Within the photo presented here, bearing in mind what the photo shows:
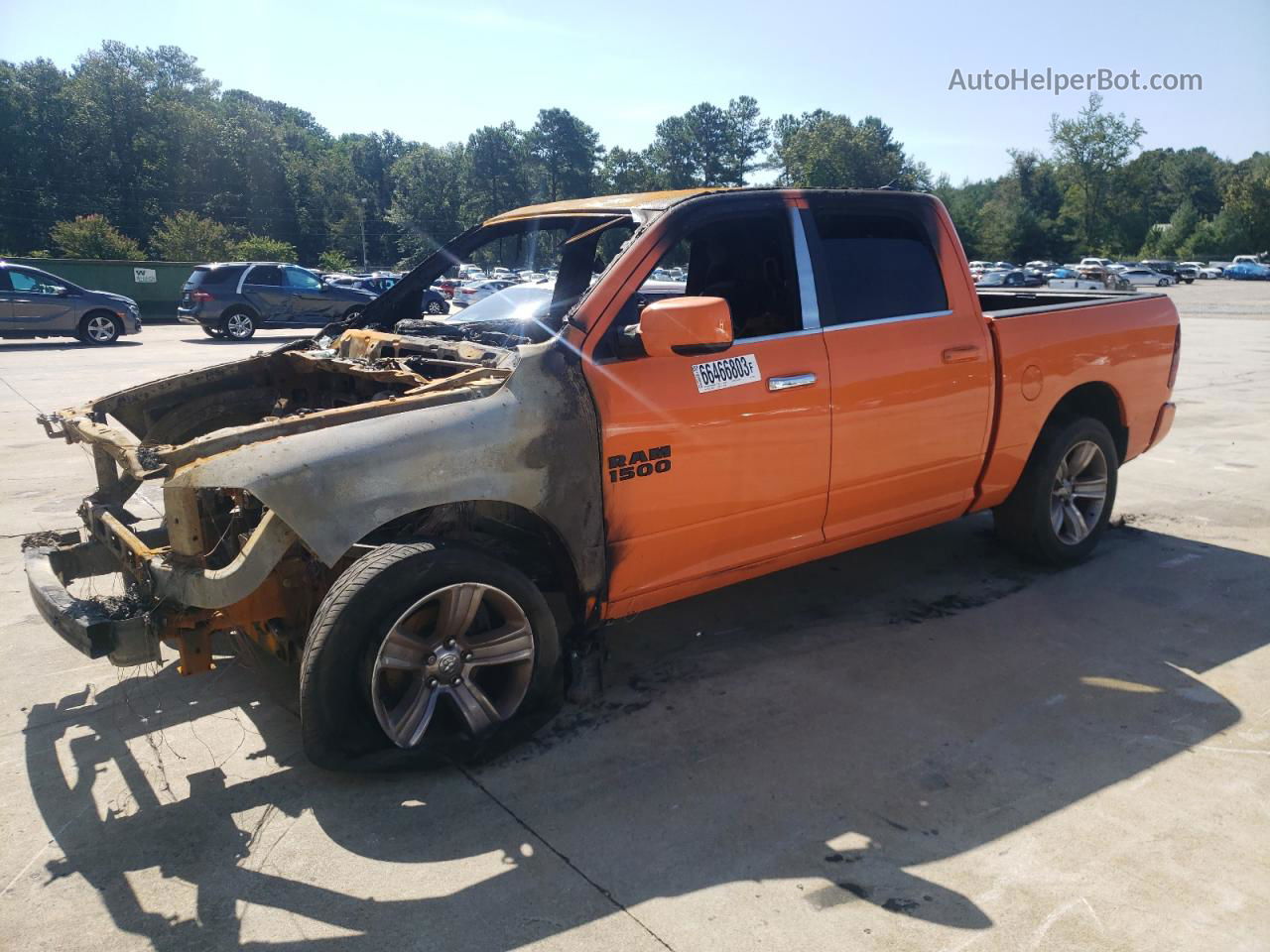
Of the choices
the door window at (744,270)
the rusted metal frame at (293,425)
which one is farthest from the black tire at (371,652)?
the door window at (744,270)

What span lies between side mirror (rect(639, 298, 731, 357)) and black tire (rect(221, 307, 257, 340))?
19.9 m

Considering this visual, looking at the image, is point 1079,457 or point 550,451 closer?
point 550,451

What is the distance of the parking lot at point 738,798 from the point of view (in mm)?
2564

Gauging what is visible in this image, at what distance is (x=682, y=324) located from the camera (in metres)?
3.30

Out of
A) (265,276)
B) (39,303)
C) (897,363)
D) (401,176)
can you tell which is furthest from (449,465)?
(401,176)

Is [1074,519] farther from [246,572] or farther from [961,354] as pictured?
[246,572]

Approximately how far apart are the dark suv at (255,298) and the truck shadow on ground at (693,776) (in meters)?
18.0

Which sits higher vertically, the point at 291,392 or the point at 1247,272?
the point at 1247,272

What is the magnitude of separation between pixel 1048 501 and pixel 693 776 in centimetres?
298

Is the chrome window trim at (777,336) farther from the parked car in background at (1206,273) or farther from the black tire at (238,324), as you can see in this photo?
the parked car in background at (1206,273)

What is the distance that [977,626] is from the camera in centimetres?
464

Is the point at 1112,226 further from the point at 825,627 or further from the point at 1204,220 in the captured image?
the point at 825,627

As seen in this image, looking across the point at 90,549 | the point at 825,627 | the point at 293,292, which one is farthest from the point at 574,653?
the point at 293,292

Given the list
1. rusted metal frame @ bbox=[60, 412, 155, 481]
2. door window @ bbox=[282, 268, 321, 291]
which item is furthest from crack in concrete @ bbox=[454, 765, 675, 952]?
door window @ bbox=[282, 268, 321, 291]
